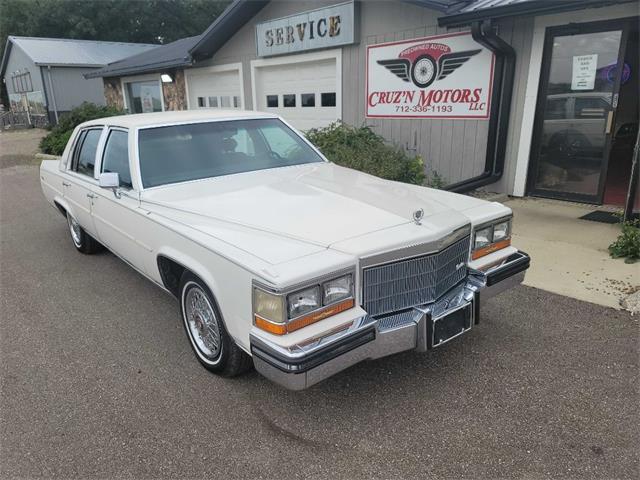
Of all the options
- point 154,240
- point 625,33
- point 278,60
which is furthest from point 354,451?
point 278,60

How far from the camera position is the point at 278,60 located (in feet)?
36.1

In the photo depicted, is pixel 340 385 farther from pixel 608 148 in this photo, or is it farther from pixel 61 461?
pixel 608 148

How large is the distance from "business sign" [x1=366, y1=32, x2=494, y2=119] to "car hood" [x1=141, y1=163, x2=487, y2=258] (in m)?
4.32

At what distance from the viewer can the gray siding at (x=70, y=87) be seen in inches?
1084

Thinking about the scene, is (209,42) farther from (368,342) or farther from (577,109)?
(368,342)

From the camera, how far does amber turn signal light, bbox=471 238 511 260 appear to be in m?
3.35

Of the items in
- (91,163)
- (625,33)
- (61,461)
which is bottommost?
(61,461)

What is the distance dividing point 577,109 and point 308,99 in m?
5.73

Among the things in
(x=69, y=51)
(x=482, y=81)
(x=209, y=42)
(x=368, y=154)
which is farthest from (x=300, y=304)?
(x=69, y=51)

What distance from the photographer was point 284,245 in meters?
2.66

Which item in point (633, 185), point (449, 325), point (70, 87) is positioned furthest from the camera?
point (70, 87)

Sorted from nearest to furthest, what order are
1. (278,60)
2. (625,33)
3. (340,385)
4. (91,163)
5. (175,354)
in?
(340,385)
(175,354)
(91,163)
(625,33)
(278,60)

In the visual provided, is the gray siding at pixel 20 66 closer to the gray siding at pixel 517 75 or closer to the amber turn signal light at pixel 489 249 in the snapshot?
the gray siding at pixel 517 75

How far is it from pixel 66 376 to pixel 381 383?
2162mm
